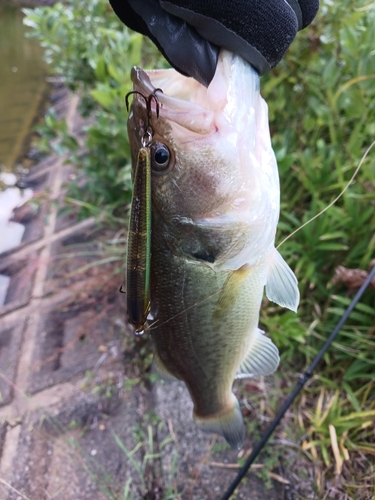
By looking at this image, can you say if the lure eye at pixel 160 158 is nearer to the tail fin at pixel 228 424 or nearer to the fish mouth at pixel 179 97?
the fish mouth at pixel 179 97

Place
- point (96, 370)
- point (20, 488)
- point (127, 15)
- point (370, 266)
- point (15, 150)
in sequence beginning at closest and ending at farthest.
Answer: point (127, 15), point (20, 488), point (370, 266), point (96, 370), point (15, 150)

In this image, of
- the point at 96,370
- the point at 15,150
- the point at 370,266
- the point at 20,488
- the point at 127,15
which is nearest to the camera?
the point at 127,15

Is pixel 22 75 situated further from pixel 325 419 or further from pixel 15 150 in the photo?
pixel 325 419

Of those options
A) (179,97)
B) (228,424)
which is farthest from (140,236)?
(228,424)

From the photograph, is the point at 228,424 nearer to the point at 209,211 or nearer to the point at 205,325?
the point at 205,325

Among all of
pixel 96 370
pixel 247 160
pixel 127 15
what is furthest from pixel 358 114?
pixel 96 370

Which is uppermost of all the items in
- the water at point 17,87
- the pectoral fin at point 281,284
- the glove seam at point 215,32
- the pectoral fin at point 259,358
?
the glove seam at point 215,32

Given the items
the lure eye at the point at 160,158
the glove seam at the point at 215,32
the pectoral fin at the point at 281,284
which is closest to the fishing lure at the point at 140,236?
the lure eye at the point at 160,158
